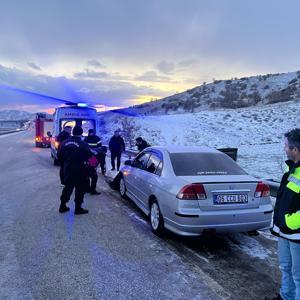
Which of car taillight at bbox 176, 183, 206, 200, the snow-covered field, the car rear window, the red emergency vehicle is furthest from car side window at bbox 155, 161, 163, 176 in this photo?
the red emergency vehicle

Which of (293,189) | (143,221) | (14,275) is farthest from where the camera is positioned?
(143,221)

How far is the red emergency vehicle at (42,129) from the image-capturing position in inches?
1179

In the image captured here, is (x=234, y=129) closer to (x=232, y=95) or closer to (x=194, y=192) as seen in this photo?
(x=232, y=95)

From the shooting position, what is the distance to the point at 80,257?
5.23 metres

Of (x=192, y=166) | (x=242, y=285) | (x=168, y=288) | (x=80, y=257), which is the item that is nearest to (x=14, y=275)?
(x=80, y=257)

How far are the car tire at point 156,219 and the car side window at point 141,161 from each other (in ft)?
3.95

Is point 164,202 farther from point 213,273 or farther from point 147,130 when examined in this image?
point 147,130

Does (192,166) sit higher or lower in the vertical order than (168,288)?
higher

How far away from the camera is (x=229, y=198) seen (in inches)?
221

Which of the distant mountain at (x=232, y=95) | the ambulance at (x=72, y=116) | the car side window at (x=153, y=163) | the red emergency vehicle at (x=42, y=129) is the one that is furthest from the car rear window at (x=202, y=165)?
the distant mountain at (x=232, y=95)

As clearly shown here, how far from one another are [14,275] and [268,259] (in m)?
3.40

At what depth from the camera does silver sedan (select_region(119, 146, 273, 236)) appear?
554cm

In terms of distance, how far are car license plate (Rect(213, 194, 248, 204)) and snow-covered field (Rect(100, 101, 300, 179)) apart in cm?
1073

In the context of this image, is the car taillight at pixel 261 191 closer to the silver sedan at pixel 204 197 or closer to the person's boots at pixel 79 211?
the silver sedan at pixel 204 197
